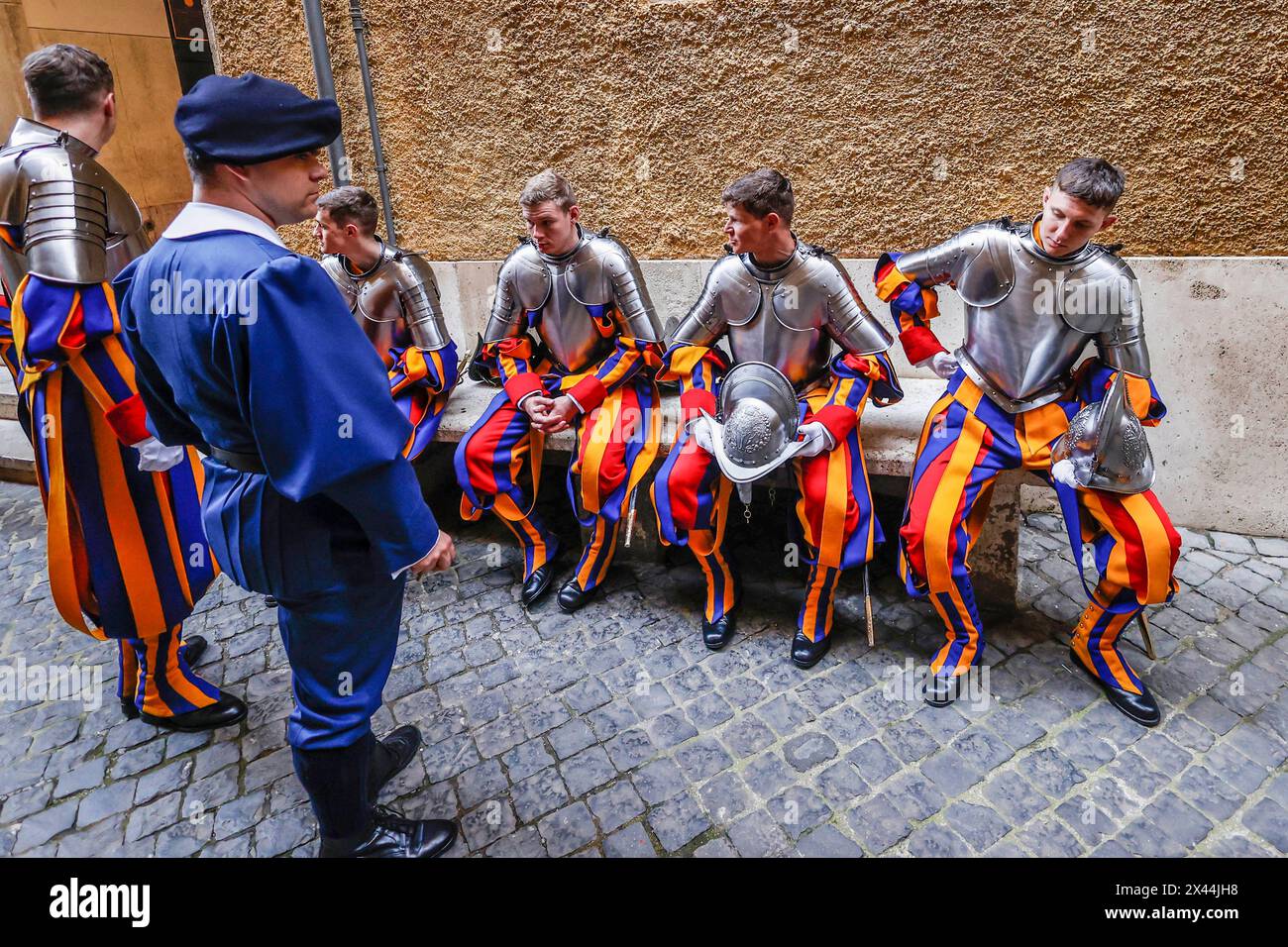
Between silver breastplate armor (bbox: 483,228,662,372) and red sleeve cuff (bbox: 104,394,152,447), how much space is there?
166 centimetres

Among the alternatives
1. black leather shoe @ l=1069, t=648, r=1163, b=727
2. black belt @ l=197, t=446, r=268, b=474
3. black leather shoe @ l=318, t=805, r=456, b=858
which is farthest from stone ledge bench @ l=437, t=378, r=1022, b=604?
black belt @ l=197, t=446, r=268, b=474

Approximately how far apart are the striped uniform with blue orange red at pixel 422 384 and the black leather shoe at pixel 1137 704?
316cm

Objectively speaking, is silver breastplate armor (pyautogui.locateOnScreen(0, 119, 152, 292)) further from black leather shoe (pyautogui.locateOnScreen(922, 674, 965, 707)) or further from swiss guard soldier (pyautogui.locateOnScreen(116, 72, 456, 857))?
black leather shoe (pyautogui.locateOnScreen(922, 674, 965, 707))

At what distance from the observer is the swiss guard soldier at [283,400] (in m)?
1.60

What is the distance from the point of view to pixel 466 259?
16.8ft

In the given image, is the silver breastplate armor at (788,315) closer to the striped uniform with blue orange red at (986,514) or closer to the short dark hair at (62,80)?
the striped uniform with blue orange red at (986,514)

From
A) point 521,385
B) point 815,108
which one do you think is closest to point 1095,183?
point 815,108

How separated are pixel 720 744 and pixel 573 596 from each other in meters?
1.15

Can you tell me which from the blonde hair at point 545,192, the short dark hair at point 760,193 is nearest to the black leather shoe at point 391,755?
the blonde hair at point 545,192

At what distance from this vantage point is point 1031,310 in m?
2.87

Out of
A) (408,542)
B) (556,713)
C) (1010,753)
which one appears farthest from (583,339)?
(1010,753)

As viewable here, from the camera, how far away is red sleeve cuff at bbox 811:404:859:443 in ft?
10.0

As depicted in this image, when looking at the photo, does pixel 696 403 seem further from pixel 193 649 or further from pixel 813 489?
pixel 193 649

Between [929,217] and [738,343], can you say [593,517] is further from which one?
[929,217]
